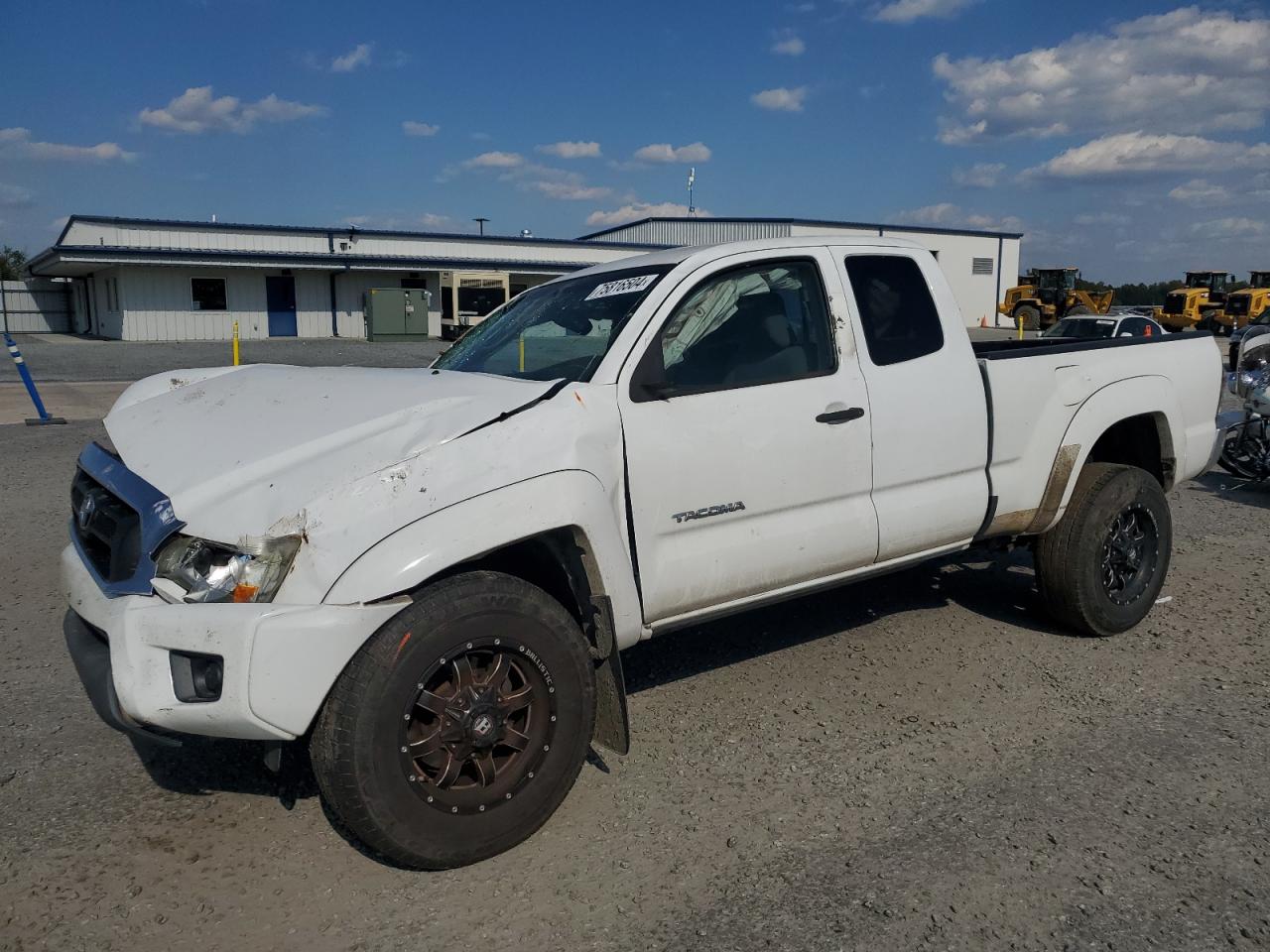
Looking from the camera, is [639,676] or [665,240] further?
[665,240]

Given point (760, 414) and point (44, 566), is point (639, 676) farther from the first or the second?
point (44, 566)

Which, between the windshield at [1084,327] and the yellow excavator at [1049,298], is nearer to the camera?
the windshield at [1084,327]

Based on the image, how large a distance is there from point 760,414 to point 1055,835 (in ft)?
5.73

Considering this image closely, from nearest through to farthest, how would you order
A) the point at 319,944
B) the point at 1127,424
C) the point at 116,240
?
the point at 319,944 → the point at 1127,424 → the point at 116,240

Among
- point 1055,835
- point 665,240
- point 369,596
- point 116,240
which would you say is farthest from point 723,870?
point 665,240

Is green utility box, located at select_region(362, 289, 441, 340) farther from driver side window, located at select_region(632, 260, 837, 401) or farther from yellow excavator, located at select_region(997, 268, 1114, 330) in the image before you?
driver side window, located at select_region(632, 260, 837, 401)

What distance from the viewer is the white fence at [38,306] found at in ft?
164

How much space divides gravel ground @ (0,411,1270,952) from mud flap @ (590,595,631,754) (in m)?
0.28

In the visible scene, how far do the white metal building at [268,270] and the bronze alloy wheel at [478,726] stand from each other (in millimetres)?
32331

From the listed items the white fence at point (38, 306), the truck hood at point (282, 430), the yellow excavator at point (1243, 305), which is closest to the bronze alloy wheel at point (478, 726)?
the truck hood at point (282, 430)

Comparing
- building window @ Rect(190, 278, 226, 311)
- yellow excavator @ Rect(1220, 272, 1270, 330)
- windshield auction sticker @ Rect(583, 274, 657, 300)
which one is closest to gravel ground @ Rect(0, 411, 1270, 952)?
windshield auction sticker @ Rect(583, 274, 657, 300)

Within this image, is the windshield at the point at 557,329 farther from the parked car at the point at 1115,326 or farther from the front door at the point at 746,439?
the parked car at the point at 1115,326

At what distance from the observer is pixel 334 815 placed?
2955 millimetres

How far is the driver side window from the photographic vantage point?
12.1 ft
